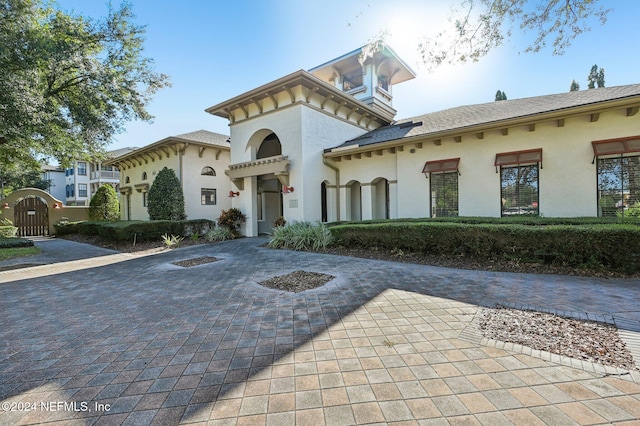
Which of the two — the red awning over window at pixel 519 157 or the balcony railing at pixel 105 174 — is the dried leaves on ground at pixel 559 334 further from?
the balcony railing at pixel 105 174

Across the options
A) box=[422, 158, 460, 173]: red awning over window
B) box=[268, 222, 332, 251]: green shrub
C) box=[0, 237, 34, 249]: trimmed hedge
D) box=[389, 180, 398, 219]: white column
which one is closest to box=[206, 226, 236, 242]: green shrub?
box=[268, 222, 332, 251]: green shrub

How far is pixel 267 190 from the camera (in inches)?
612

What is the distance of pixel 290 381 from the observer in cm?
243

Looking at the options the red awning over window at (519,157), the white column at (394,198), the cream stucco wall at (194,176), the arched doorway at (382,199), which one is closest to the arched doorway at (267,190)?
the cream stucco wall at (194,176)

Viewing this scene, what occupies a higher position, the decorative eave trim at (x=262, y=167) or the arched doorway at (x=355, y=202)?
the decorative eave trim at (x=262, y=167)

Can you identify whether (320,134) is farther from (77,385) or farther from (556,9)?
(77,385)

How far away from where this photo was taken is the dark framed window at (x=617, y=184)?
7.76 meters

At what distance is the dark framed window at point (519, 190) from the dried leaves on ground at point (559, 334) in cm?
680

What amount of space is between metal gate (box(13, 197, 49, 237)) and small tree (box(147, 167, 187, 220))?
32.4 feet

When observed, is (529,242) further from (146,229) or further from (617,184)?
(146,229)

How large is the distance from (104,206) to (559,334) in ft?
77.9

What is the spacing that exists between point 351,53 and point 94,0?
11684 mm

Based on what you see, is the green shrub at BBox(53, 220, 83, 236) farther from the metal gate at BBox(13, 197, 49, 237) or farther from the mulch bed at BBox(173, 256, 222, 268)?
the mulch bed at BBox(173, 256, 222, 268)

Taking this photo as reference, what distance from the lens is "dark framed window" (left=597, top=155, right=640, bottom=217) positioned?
7.76 m
